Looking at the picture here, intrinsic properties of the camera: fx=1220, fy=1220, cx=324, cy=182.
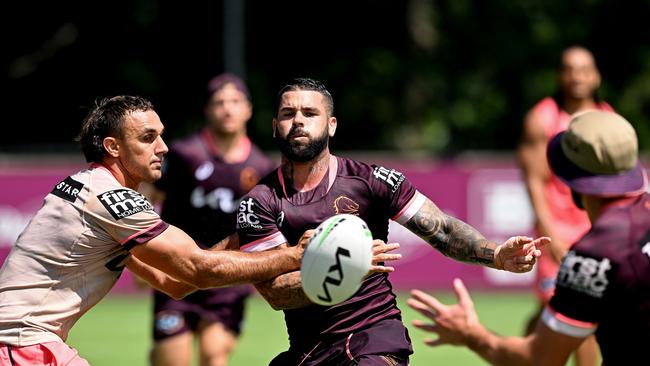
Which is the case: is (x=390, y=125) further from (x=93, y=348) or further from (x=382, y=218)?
(x=382, y=218)

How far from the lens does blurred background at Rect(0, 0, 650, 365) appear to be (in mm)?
29125

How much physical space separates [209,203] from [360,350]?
3.43 metres

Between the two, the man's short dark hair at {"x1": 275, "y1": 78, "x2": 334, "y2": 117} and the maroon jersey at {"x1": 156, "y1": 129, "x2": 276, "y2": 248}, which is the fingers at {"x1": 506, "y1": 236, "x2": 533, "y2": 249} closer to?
the man's short dark hair at {"x1": 275, "y1": 78, "x2": 334, "y2": 117}

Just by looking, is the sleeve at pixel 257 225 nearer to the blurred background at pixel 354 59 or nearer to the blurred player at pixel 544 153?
the blurred player at pixel 544 153

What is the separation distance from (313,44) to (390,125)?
2.81m

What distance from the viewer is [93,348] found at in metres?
12.3

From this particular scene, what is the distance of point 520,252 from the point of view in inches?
236

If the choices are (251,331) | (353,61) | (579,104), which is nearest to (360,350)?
(579,104)

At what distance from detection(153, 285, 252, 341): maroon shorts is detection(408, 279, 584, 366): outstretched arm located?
3646 mm

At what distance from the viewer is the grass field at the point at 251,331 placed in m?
11.6

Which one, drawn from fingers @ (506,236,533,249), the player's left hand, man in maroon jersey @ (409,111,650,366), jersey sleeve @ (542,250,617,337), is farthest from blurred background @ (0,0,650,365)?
jersey sleeve @ (542,250,617,337)

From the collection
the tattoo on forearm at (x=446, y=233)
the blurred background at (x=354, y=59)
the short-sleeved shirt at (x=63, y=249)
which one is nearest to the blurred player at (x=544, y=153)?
the tattoo on forearm at (x=446, y=233)

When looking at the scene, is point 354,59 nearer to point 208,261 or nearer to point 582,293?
point 208,261

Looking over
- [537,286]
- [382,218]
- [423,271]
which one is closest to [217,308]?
[537,286]
